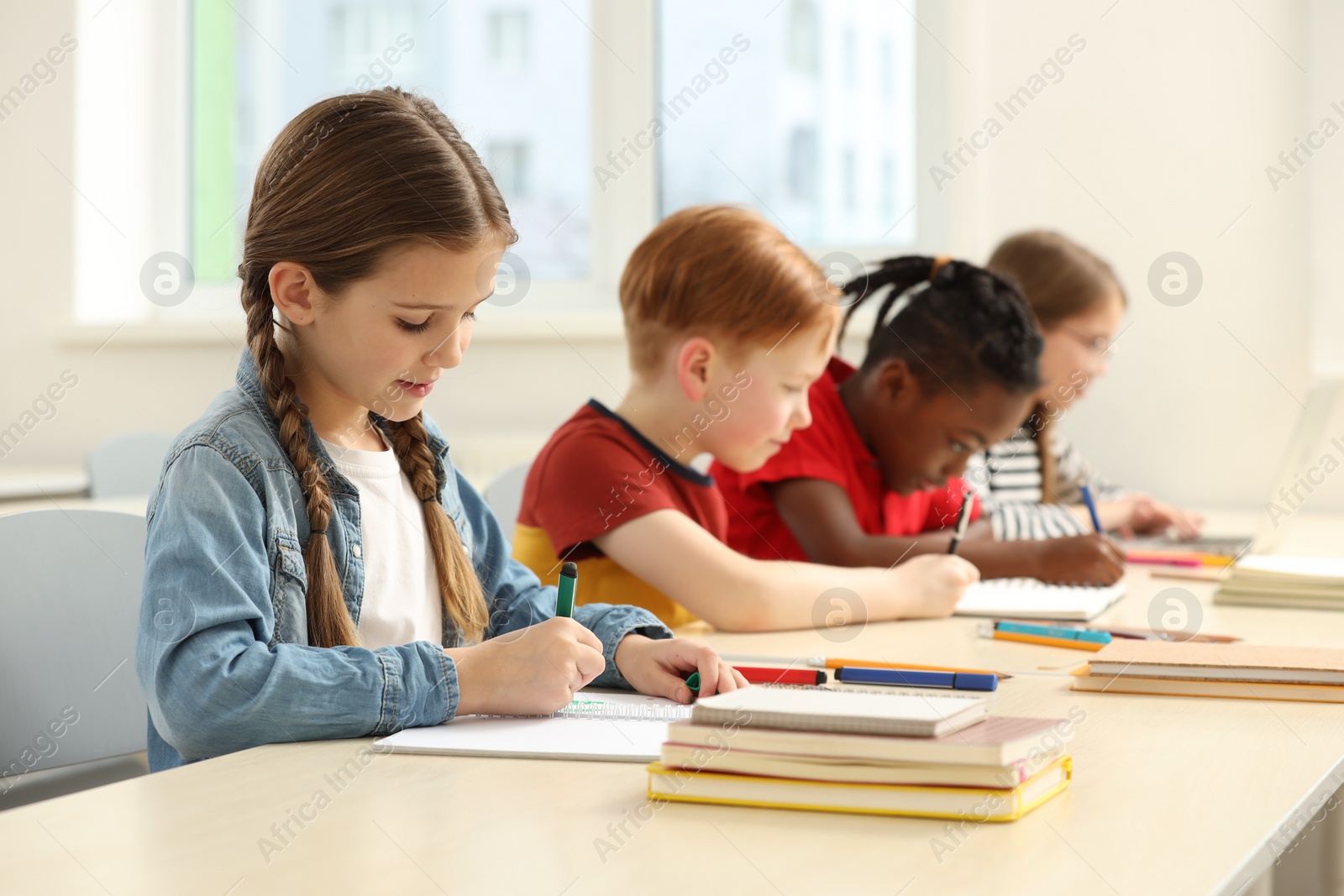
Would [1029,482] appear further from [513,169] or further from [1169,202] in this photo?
[513,169]

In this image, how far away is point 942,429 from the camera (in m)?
1.65

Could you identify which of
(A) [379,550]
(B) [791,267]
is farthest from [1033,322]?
(A) [379,550]

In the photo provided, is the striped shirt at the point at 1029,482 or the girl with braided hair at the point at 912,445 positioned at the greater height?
the girl with braided hair at the point at 912,445

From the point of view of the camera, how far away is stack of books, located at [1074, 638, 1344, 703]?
0.94 m

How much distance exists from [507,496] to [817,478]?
48 centimetres

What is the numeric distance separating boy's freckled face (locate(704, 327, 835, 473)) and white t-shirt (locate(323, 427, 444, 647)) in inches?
18.1

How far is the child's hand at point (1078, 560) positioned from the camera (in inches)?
60.6

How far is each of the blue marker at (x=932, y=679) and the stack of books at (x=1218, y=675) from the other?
4.3 inches

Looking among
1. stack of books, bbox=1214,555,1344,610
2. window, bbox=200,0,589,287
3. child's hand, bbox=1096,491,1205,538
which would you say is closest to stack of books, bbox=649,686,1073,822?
stack of books, bbox=1214,555,1344,610

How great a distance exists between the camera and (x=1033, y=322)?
1.79 m

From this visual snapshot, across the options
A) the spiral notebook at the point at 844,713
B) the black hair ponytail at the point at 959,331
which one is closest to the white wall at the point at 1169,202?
the black hair ponytail at the point at 959,331

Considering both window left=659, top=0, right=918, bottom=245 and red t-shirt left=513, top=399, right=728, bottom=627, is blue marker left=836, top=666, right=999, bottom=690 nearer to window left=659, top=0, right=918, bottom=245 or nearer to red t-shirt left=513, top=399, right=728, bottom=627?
red t-shirt left=513, top=399, right=728, bottom=627

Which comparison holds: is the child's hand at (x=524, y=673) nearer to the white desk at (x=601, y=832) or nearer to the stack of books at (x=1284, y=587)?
the white desk at (x=601, y=832)

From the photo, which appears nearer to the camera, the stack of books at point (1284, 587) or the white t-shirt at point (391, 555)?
the white t-shirt at point (391, 555)
